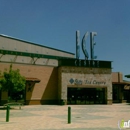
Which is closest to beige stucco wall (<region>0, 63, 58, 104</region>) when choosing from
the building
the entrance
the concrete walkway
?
the building

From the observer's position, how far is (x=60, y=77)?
3806 centimetres

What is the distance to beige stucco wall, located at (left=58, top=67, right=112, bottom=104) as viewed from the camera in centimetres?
3756

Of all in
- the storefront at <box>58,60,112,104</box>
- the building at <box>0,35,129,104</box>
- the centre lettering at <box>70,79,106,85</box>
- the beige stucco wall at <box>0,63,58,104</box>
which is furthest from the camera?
the centre lettering at <box>70,79,106,85</box>

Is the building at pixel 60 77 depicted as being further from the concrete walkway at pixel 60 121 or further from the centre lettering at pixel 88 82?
the concrete walkway at pixel 60 121

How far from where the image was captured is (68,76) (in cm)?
3803

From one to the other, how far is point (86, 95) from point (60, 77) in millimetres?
5449

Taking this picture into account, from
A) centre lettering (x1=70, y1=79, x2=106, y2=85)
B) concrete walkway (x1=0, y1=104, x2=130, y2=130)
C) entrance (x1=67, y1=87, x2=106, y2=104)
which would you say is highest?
centre lettering (x1=70, y1=79, x2=106, y2=85)

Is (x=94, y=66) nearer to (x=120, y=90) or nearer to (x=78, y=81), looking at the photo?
(x=78, y=81)

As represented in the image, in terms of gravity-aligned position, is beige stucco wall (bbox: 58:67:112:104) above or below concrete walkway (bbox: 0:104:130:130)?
above

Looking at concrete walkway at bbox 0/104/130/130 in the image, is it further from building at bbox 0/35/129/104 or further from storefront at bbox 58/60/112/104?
storefront at bbox 58/60/112/104

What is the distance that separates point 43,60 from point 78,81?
7.40 m

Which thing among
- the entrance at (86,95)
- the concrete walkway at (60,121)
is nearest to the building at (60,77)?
the entrance at (86,95)

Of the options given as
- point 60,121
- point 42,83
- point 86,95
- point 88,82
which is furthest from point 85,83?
point 60,121

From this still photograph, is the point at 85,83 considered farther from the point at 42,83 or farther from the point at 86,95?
the point at 42,83
